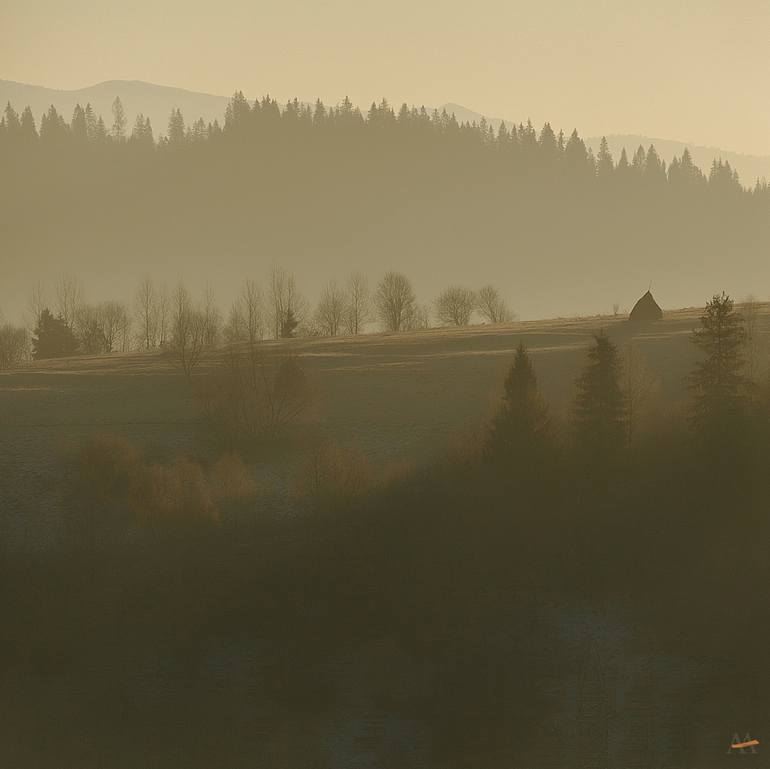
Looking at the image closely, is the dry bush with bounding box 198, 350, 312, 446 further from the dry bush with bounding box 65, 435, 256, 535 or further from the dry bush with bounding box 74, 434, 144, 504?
the dry bush with bounding box 74, 434, 144, 504

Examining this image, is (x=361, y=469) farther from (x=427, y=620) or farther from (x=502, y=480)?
(x=427, y=620)

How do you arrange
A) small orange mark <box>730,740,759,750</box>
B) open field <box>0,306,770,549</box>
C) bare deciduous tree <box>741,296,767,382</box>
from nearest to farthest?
1. small orange mark <box>730,740,759,750</box>
2. open field <box>0,306,770,549</box>
3. bare deciduous tree <box>741,296,767,382</box>

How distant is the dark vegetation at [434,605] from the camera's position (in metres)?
33.2

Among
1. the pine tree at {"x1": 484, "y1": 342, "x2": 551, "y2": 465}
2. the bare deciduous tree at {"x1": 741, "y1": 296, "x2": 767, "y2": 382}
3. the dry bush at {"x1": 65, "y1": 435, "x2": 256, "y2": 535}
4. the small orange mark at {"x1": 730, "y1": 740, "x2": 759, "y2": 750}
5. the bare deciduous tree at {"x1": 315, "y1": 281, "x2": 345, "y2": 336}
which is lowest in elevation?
the small orange mark at {"x1": 730, "y1": 740, "x2": 759, "y2": 750}

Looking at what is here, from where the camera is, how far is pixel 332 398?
6525cm

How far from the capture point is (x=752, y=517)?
44844 millimetres

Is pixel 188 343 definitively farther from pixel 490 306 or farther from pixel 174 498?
pixel 490 306

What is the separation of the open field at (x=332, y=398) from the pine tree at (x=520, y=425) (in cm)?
379

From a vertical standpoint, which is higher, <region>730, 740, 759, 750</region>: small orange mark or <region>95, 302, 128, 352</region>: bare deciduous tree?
<region>95, 302, 128, 352</region>: bare deciduous tree

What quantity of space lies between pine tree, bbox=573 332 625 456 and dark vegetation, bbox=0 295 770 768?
106 mm

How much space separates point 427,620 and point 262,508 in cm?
1144

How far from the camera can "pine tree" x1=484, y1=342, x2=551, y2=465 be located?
158ft

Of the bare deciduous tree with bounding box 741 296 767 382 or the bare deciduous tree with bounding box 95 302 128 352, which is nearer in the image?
the bare deciduous tree with bounding box 741 296 767 382

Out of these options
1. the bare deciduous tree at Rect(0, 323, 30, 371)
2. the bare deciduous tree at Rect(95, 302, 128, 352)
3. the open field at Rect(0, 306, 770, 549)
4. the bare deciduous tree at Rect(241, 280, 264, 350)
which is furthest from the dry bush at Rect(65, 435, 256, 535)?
the bare deciduous tree at Rect(95, 302, 128, 352)
